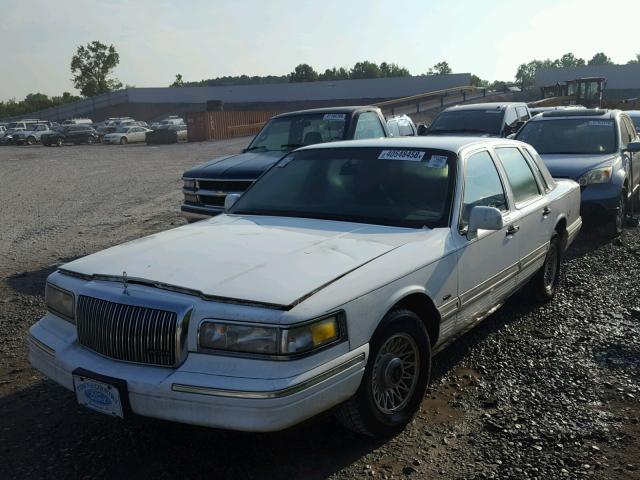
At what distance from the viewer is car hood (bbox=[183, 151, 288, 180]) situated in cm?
808

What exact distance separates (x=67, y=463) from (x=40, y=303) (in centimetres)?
316

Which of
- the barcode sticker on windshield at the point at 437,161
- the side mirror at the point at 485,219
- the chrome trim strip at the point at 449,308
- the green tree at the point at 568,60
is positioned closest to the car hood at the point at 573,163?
the barcode sticker on windshield at the point at 437,161

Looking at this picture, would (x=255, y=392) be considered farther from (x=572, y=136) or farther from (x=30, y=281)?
(x=572, y=136)

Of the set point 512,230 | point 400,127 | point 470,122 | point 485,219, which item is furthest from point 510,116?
point 485,219

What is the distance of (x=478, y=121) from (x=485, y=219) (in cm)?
863

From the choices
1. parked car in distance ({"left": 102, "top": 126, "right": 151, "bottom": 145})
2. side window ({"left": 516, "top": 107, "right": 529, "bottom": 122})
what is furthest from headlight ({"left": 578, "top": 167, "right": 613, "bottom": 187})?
parked car in distance ({"left": 102, "top": 126, "right": 151, "bottom": 145})

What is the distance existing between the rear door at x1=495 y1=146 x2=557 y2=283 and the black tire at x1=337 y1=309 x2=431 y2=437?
164 cm

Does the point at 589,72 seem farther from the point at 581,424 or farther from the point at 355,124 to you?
the point at 581,424

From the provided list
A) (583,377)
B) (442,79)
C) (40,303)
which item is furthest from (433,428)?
(442,79)

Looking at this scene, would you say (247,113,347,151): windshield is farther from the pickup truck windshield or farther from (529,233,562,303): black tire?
the pickup truck windshield

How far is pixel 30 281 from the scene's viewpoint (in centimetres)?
687

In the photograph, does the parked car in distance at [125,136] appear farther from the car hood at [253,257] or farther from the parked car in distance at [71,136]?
the car hood at [253,257]

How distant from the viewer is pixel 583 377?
4.30 m

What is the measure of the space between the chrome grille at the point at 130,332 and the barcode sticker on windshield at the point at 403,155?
2.18 m
